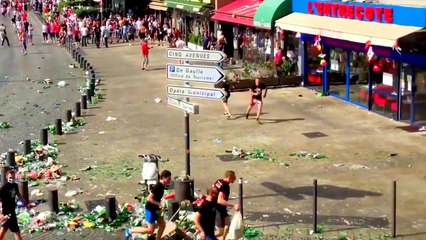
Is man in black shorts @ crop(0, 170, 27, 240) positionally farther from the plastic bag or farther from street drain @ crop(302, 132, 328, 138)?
street drain @ crop(302, 132, 328, 138)

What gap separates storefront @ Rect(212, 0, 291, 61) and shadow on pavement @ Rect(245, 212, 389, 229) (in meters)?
17.3

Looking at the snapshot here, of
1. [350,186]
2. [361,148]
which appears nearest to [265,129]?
[361,148]

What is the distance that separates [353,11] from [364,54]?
4.83ft

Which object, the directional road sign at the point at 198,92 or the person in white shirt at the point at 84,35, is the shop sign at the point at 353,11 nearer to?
the directional road sign at the point at 198,92

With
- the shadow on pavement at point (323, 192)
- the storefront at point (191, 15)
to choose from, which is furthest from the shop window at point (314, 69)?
the shadow on pavement at point (323, 192)

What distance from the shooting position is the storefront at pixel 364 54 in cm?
2183

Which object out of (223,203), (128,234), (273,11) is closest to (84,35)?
(273,11)

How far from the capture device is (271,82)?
98.8ft

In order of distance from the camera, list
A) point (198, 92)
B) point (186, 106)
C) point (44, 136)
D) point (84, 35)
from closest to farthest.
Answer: point (198, 92) < point (186, 106) < point (44, 136) < point (84, 35)

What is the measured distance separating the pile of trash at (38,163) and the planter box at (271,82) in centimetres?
1065

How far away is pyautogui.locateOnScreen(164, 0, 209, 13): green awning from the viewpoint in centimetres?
4177

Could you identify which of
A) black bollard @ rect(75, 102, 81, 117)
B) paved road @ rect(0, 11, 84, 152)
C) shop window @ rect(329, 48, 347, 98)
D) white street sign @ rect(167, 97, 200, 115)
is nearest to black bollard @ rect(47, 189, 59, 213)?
white street sign @ rect(167, 97, 200, 115)

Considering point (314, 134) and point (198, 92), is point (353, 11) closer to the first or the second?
point (314, 134)

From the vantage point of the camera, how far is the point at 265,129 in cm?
2212
